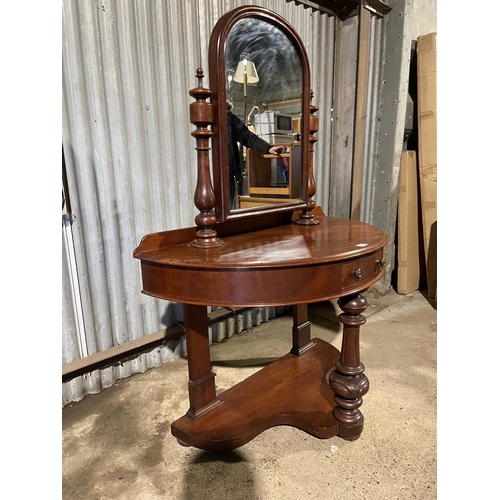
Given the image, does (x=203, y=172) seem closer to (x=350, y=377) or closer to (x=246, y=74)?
(x=246, y=74)

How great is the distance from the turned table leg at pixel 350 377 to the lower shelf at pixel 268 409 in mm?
71

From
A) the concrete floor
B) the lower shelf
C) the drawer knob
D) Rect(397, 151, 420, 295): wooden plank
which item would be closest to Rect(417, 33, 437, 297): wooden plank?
Rect(397, 151, 420, 295): wooden plank

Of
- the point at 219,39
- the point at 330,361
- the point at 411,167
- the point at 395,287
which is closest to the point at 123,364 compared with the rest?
the point at 330,361

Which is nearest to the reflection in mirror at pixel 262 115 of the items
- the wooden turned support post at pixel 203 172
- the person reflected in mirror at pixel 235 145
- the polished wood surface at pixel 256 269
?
the person reflected in mirror at pixel 235 145

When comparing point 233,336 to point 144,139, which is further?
point 233,336

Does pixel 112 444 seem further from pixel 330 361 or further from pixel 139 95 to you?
pixel 139 95

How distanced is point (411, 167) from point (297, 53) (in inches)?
78.5

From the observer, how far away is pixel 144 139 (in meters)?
1.91

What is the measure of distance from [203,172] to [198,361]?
0.81 metres

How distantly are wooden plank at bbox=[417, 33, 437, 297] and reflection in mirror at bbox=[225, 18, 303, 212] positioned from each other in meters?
1.93

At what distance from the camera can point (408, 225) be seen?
3.19 meters

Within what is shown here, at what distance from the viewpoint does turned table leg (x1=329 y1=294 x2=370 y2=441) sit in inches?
57.0

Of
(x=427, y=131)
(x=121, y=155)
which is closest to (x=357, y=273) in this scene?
(x=121, y=155)

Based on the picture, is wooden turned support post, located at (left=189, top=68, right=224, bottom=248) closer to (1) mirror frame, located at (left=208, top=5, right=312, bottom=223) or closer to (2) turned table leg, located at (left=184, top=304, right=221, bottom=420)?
(1) mirror frame, located at (left=208, top=5, right=312, bottom=223)
